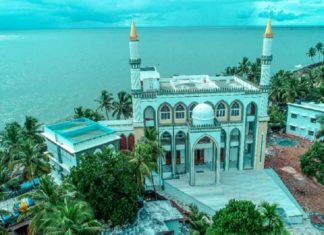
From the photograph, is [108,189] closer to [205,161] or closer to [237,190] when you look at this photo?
[237,190]

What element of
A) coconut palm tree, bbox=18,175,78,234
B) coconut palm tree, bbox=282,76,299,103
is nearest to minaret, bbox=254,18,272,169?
coconut palm tree, bbox=282,76,299,103

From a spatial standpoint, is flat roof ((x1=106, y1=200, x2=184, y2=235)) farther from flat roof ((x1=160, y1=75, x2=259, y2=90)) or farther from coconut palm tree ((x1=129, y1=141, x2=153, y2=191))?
flat roof ((x1=160, y1=75, x2=259, y2=90))

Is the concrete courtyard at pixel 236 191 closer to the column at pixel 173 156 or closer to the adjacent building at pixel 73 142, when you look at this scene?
the column at pixel 173 156

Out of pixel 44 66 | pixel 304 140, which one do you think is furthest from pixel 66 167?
pixel 44 66

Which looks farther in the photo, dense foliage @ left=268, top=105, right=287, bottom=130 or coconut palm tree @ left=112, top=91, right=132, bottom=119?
dense foliage @ left=268, top=105, right=287, bottom=130

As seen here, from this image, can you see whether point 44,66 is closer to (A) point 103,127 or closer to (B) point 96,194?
(A) point 103,127
